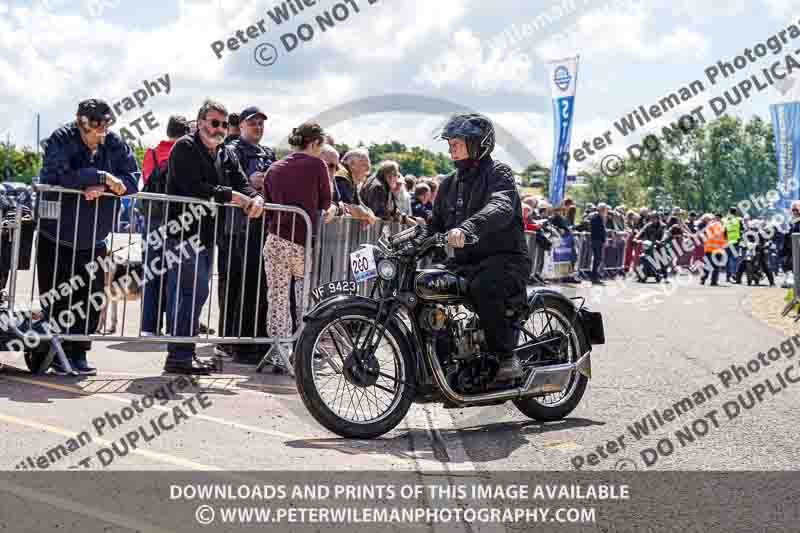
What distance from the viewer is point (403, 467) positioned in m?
5.46

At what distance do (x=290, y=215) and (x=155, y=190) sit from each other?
1.26 m

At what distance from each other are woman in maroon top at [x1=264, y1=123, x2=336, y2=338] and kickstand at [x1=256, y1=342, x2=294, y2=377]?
104 millimetres

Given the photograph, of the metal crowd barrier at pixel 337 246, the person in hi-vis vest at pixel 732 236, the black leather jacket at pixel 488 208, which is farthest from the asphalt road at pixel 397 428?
the person in hi-vis vest at pixel 732 236

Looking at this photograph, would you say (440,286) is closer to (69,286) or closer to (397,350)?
(397,350)

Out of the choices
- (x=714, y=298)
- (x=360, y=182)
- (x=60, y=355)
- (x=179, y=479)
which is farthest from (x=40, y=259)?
(x=714, y=298)

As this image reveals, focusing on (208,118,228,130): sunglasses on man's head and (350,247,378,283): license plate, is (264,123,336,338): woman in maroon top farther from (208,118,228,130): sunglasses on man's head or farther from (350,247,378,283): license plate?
(350,247,378,283): license plate

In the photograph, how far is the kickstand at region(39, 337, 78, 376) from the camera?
7.57 meters

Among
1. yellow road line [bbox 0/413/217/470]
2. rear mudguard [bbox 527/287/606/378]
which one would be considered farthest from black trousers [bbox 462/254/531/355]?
yellow road line [bbox 0/413/217/470]

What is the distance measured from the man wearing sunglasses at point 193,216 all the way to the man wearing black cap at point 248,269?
48cm

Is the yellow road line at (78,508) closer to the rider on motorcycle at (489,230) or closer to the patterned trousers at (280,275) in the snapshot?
the rider on motorcycle at (489,230)

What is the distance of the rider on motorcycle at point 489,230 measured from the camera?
6449 millimetres

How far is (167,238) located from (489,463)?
343 cm

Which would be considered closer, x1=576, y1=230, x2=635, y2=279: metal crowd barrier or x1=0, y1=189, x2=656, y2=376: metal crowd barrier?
x1=0, y1=189, x2=656, y2=376: metal crowd barrier

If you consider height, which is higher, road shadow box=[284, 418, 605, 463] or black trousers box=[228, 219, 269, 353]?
black trousers box=[228, 219, 269, 353]
